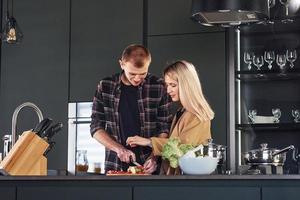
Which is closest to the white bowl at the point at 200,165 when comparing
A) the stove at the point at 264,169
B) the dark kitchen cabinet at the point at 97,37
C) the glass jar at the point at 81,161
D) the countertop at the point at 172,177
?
the countertop at the point at 172,177

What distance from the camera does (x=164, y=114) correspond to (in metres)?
5.05

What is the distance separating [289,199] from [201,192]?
38cm

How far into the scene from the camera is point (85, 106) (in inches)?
216

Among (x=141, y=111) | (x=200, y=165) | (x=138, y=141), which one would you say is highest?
(x=141, y=111)

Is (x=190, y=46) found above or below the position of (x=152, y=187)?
above

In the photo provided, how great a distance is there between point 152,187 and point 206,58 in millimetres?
2230

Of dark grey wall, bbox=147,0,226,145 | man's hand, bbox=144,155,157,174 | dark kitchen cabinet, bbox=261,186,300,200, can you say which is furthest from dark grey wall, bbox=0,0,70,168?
dark kitchen cabinet, bbox=261,186,300,200

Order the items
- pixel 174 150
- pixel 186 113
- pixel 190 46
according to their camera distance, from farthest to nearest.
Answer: pixel 190 46
pixel 186 113
pixel 174 150

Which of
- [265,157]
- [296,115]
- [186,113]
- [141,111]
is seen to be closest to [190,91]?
[186,113]

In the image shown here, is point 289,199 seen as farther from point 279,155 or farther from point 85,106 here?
point 85,106

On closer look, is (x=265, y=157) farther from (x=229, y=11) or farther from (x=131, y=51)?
(x=131, y=51)

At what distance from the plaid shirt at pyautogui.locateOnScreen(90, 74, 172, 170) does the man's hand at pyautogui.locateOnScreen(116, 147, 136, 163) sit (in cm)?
16

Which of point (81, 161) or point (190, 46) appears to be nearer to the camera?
point (190, 46)

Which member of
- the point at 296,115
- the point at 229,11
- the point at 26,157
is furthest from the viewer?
the point at 296,115
